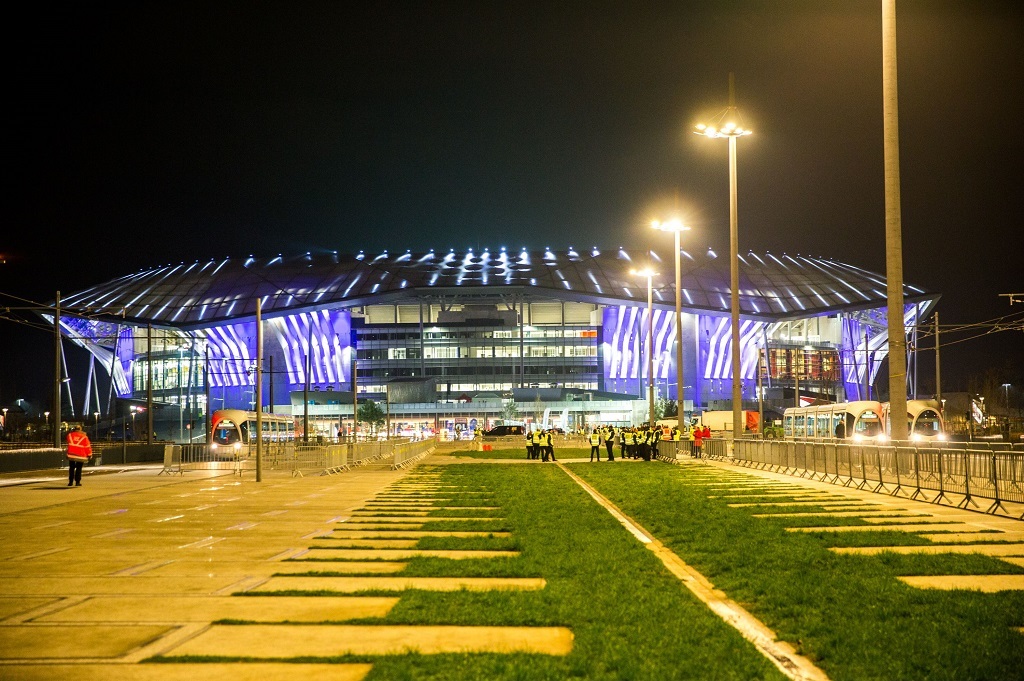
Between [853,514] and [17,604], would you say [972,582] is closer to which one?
[853,514]

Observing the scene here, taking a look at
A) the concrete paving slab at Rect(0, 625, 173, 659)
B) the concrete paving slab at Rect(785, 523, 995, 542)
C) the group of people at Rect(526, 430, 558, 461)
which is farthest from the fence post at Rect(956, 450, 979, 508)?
the group of people at Rect(526, 430, 558, 461)

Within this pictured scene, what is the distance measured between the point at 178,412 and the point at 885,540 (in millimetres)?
124632

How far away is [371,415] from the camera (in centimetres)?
11762

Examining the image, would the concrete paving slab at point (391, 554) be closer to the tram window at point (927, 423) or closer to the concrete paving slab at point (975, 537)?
the concrete paving slab at point (975, 537)

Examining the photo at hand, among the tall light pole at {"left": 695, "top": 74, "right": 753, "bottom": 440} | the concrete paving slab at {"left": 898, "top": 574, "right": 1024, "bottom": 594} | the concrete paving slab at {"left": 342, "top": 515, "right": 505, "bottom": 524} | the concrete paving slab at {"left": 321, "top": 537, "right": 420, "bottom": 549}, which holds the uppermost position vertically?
the tall light pole at {"left": 695, "top": 74, "right": 753, "bottom": 440}

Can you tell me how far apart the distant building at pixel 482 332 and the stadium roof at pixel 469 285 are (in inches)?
13.6

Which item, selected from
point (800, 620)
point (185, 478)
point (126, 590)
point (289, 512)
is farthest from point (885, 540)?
point (185, 478)

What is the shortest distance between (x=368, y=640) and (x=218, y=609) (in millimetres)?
2067

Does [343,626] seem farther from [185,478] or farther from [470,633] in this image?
[185,478]

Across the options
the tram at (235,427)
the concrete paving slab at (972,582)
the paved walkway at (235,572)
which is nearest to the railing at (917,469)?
the paved walkway at (235,572)

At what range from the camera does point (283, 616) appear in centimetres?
875

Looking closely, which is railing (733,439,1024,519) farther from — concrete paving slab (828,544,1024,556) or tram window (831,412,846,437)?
tram window (831,412,846,437)

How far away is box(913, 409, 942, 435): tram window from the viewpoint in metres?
46.7

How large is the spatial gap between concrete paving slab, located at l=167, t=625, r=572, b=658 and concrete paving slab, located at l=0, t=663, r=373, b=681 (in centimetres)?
36
